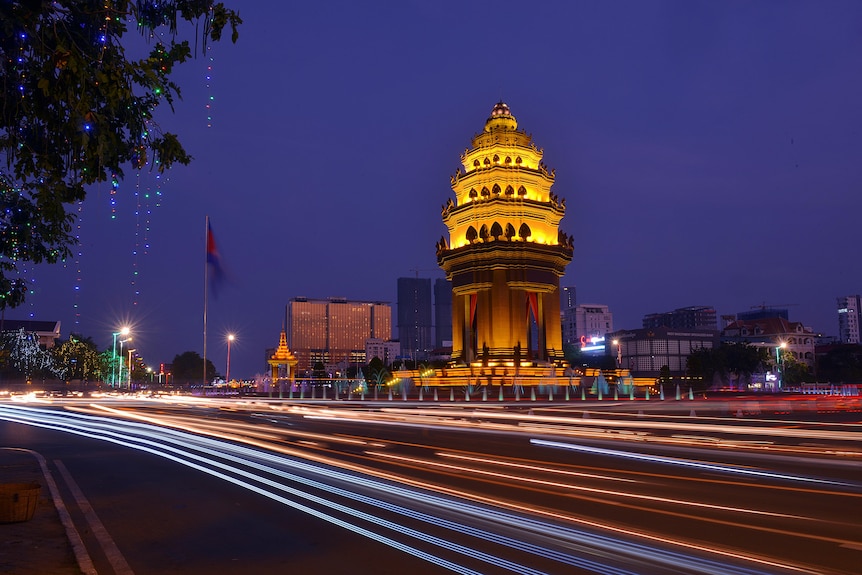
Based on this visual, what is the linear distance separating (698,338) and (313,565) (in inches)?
6637

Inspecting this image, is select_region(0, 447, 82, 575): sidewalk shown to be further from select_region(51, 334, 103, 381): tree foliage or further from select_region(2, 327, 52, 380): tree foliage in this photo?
select_region(51, 334, 103, 381): tree foliage

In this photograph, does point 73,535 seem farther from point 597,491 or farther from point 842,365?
point 842,365

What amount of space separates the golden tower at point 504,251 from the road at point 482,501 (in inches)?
1898

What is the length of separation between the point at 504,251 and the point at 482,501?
62660mm

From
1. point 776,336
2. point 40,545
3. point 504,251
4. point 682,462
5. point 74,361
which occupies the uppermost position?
point 504,251

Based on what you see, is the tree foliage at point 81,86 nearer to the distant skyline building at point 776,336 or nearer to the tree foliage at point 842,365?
the tree foliage at point 842,365

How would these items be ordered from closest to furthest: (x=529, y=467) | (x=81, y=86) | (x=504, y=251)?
(x=81, y=86)
(x=529, y=467)
(x=504, y=251)

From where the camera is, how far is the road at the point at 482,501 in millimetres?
8727

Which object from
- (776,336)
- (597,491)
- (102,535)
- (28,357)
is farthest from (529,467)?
(776,336)

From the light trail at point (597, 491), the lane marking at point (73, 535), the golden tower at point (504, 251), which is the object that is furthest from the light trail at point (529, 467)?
the golden tower at point (504, 251)

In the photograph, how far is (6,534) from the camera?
10.3 metres

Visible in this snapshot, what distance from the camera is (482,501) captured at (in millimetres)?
12352

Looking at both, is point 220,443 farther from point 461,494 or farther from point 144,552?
point 144,552

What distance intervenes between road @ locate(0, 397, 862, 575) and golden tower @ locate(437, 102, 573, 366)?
4820 cm
